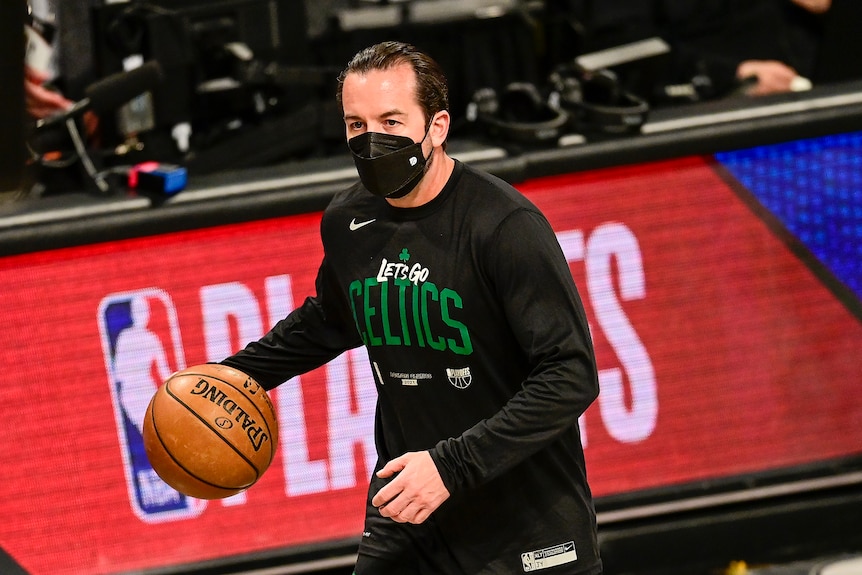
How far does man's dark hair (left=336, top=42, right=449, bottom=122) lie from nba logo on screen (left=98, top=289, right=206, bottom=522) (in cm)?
163

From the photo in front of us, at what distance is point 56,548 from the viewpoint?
4676 millimetres

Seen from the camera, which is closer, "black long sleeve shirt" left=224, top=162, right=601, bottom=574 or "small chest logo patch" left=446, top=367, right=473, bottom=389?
"black long sleeve shirt" left=224, top=162, right=601, bottom=574

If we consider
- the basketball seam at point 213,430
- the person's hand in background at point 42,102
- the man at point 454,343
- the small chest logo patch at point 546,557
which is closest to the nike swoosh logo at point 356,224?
the man at point 454,343

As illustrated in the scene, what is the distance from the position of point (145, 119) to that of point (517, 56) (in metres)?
1.93

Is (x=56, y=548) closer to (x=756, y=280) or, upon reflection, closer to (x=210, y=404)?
(x=210, y=404)

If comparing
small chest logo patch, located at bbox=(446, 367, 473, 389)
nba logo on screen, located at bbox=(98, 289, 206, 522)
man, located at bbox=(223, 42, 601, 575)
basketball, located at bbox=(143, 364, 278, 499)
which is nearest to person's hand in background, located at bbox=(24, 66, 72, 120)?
nba logo on screen, located at bbox=(98, 289, 206, 522)

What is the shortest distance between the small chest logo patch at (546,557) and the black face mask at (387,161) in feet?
3.25

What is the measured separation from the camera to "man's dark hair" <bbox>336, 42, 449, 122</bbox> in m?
3.20

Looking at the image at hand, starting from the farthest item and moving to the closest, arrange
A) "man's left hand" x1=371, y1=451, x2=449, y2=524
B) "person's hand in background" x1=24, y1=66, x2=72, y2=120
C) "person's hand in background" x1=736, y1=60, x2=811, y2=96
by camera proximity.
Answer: "person's hand in background" x1=736, y1=60, x2=811, y2=96 < "person's hand in background" x1=24, y1=66, x2=72, y2=120 < "man's left hand" x1=371, y1=451, x2=449, y2=524

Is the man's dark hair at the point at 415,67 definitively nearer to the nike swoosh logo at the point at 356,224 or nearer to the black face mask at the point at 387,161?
the black face mask at the point at 387,161

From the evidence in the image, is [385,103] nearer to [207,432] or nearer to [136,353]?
[207,432]

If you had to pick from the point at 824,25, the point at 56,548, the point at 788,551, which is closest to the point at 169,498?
the point at 56,548

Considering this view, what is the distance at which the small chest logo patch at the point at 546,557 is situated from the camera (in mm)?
3324

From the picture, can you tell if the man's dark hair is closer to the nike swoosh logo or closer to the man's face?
the man's face
